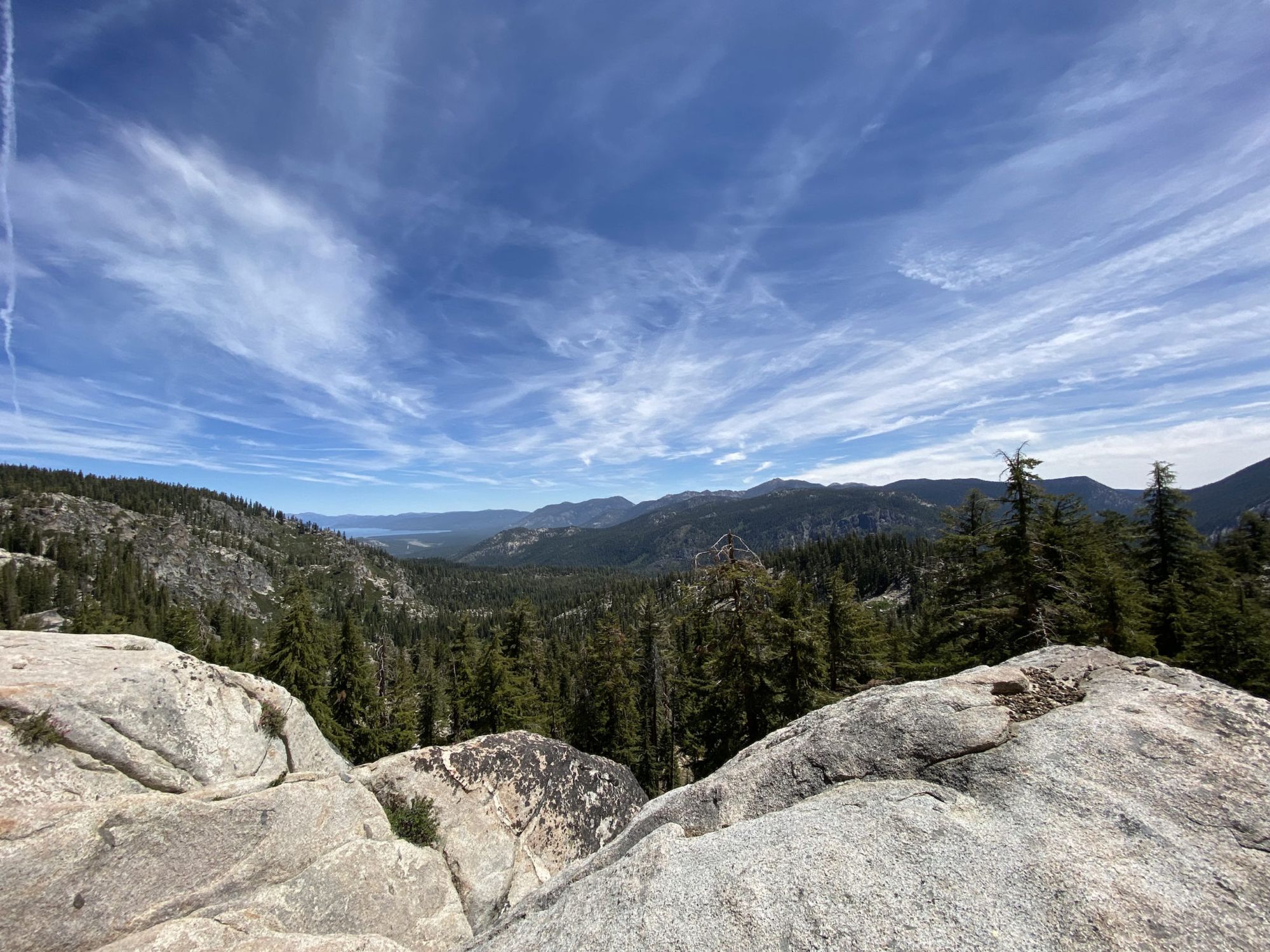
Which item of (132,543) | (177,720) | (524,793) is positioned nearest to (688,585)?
(524,793)

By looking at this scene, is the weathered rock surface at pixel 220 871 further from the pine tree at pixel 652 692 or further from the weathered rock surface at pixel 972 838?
the pine tree at pixel 652 692

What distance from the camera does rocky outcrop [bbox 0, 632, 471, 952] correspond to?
8.30 m

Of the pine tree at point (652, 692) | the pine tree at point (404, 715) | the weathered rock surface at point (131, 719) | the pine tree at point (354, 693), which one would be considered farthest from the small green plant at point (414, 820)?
the pine tree at point (354, 693)

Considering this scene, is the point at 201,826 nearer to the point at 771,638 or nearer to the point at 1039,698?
the point at 1039,698

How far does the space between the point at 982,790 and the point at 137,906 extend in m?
14.7

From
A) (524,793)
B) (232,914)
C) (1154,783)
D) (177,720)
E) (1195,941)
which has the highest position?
(1154,783)

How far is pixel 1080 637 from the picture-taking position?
1711 centimetres

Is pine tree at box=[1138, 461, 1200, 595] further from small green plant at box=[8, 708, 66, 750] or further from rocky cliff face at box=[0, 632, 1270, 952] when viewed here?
small green plant at box=[8, 708, 66, 750]

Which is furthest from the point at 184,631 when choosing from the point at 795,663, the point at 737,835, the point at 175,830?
the point at 737,835

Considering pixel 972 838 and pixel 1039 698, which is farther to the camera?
pixel 1039 698

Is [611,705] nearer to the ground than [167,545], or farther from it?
nearer to the ground

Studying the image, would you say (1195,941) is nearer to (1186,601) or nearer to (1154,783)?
(1154,783)

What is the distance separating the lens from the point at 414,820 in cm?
1396

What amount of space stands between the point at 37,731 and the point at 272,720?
5734 millimetres
